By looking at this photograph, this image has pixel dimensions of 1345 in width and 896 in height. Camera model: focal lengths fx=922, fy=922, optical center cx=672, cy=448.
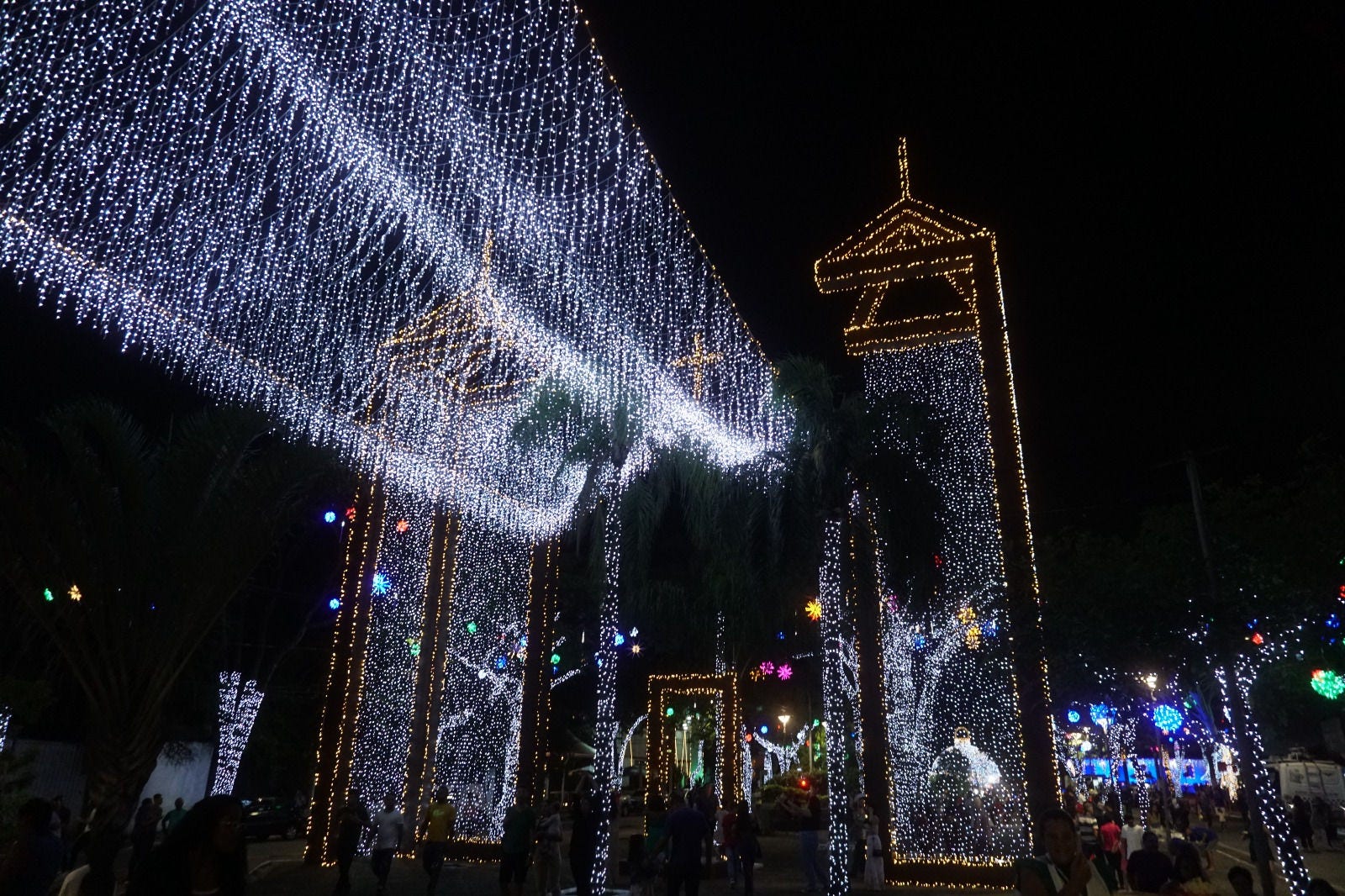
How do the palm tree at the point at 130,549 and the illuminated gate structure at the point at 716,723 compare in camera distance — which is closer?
the palm tree at the point at 130,549

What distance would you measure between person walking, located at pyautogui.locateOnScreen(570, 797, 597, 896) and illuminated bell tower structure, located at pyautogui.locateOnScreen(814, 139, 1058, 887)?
19.0 feet

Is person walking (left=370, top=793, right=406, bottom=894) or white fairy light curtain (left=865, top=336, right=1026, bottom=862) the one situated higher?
white fairy light curtain (left=865, top=336, right=1026, bottom=862)

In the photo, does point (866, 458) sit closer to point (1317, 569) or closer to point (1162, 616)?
point (1162, 616)

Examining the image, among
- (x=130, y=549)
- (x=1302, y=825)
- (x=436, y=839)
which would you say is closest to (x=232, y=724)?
(x=436, y=839)

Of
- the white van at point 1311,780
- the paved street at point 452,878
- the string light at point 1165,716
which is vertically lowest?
the paved street at point 452,878

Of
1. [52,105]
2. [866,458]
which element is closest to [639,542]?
[866,458]

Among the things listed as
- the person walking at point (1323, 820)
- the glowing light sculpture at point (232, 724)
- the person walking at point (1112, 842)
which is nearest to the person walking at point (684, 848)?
the person walking at point (1112, 842)

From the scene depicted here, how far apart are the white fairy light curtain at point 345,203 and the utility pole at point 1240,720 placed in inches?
270

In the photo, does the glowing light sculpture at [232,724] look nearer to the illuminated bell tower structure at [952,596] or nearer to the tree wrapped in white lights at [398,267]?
the tree wrapped in white lights at [398,267]

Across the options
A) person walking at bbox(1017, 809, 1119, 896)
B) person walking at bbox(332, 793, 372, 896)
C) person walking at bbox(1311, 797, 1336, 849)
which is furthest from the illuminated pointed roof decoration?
person walking at bbox(1311, 797, 1336, 849)

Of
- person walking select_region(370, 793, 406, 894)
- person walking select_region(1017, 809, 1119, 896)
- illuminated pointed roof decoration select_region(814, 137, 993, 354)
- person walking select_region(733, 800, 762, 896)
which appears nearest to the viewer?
person walking select_region(1017, 809, 1119, 896)

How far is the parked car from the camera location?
24.5m

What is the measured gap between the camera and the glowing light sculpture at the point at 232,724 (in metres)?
24.1

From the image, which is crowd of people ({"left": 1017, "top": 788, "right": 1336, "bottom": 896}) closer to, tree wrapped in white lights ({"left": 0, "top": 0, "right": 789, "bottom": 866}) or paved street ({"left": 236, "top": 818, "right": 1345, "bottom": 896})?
paved street ({"left": 236, "top": 818, "right": 1345, "bottom": 896})
